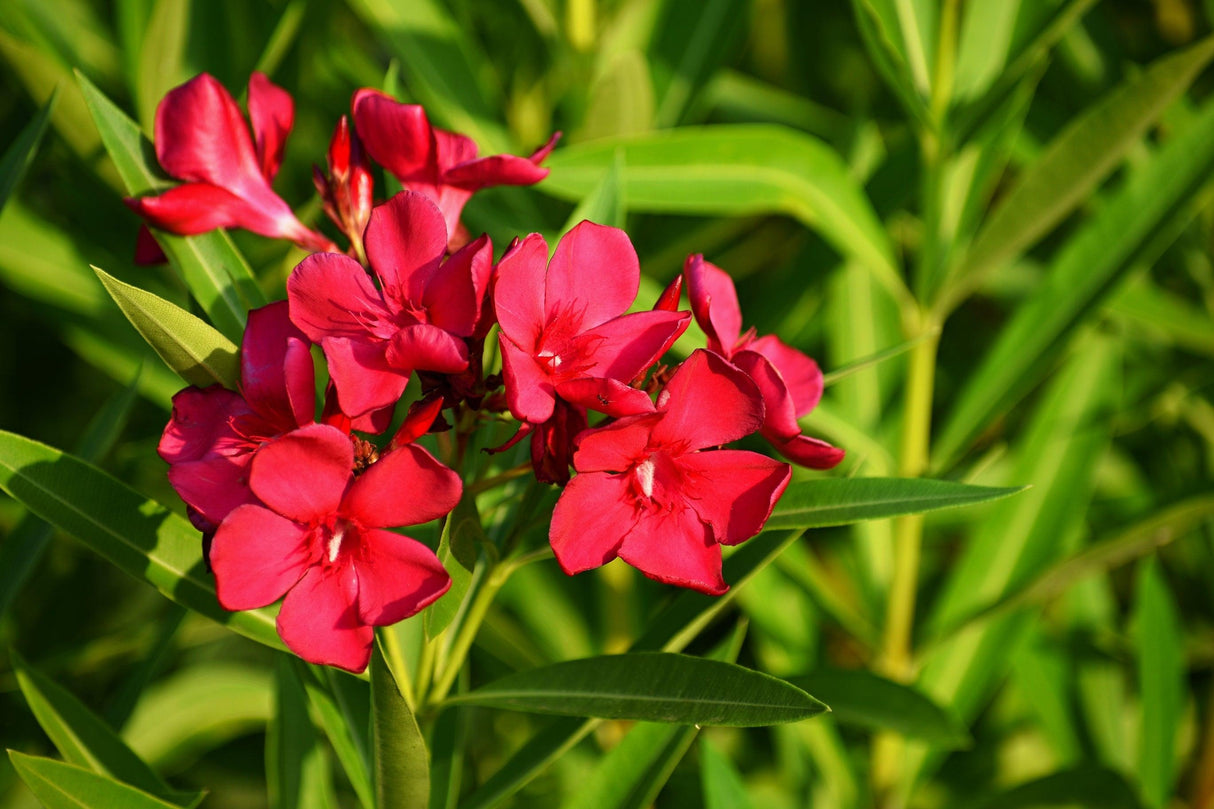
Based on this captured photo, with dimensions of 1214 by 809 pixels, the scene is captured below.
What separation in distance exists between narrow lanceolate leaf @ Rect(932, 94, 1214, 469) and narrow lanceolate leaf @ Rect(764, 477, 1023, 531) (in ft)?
1.94

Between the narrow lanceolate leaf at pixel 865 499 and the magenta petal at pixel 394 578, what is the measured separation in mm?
277

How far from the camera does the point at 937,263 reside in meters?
1.32

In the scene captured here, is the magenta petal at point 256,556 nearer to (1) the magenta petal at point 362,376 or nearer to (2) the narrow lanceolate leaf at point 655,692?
(1) the magenta petal at point 362,376

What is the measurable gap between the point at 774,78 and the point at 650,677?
1.94 metres

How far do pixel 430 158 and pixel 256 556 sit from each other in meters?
0.37

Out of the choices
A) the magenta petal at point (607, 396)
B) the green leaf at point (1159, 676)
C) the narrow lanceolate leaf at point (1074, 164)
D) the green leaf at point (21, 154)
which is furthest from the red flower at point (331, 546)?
the green leaf at point (1159, 676)

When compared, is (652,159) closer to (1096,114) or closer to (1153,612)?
(1096,114)

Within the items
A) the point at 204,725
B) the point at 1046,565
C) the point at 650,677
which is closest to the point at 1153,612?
the point at 1046,565

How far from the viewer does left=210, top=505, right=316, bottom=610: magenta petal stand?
0.70 meters

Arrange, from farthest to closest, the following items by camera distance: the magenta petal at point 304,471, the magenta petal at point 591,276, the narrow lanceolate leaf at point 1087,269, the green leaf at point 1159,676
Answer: the green leaf at point 1159,676
the narrow lanceolate leaf at point 1087,269
the magenta petal at point 591,276
the magenta petal at point 304,471

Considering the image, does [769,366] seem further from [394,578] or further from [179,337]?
[179,337]

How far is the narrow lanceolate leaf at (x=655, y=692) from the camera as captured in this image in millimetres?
717

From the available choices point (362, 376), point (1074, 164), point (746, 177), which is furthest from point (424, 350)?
point (1074, 164)

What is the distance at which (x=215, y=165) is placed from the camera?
2.98 feet
